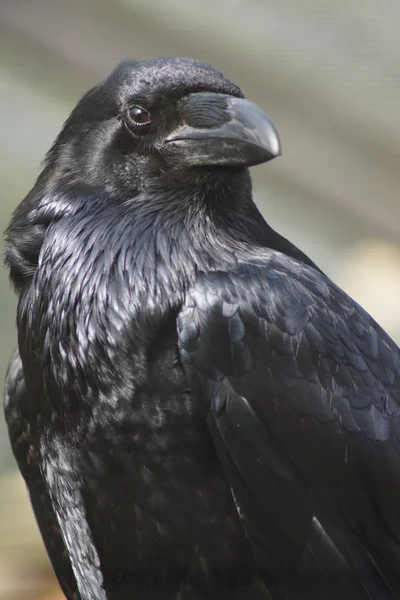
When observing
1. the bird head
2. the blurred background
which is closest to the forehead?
the bird head

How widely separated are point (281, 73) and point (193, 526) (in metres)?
1.24

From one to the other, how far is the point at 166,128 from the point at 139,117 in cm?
5

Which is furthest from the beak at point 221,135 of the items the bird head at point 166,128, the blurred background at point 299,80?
the blurred background at point 299,80

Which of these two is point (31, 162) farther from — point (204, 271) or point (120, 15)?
point (204, 271)

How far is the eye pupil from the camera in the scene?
1.58 meters

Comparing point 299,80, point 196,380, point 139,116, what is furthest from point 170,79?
point 299,80

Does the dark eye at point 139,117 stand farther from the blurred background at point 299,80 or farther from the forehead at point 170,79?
the blurred background at point 299,80

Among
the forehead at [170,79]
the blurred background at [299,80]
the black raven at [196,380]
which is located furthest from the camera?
the blurred background at [299,80]

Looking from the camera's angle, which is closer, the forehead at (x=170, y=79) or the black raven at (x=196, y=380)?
the black raven at (x=196, y=380)

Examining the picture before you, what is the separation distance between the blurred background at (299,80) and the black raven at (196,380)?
72cm

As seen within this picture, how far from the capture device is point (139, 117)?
158 cm

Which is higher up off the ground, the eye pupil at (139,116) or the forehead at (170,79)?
the forehead at (170,79)

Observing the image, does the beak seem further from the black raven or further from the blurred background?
the blurred background

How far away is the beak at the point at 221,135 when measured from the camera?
152 cm
